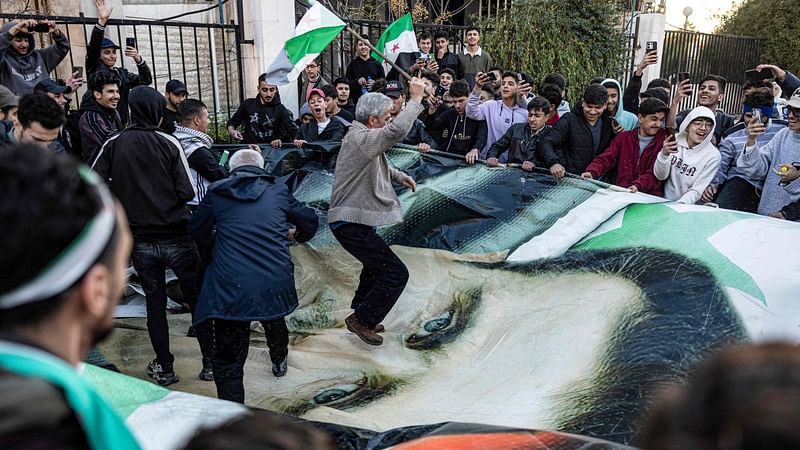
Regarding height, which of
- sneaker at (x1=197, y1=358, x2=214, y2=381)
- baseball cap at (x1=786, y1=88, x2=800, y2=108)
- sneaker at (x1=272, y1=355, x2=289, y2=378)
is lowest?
sneaker at (x1=197, y1=358, x2=214, y2=381)

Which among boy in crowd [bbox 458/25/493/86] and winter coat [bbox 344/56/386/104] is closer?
winter coat [bbox 344/56/386/104]

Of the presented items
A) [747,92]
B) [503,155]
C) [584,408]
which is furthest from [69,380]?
[747,92]

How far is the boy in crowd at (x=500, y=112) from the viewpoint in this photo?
591 centimetres

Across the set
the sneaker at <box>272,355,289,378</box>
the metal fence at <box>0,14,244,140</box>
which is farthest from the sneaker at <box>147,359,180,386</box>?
the metal fence at <box>0,14,244,140</box>

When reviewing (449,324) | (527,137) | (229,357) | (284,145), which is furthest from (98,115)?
(527,137)

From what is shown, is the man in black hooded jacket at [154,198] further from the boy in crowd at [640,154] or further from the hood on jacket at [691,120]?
the hood on jacket at [691,120]

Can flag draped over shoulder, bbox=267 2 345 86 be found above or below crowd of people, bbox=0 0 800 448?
above

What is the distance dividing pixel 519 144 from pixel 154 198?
Result: 9.14ft

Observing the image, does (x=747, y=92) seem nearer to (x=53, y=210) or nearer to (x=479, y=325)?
(x=479, y=325)

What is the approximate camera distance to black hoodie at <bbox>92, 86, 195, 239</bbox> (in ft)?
12.4

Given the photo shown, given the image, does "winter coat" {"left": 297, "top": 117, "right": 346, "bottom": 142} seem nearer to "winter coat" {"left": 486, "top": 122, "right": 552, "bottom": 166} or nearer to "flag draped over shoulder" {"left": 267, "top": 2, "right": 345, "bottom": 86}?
"flag draped over shoulder" {"left": 267, "top": 2, "right": 345, "bottom": 86}

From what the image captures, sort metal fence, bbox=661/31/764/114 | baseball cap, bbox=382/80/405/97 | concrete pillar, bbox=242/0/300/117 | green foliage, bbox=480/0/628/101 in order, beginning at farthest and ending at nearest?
metal fence, bbox=661/31/764/114 → green foliage, bbox=480/0/628/101 → concrete pillar, bbox=242/0/300/117 → baseball cap, bbox=382/80/405/97

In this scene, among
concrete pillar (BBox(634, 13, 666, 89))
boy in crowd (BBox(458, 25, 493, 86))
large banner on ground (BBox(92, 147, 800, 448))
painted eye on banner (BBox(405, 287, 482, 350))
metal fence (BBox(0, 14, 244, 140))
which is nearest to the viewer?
large banner on ground (BBox(92, 147, 800, 448))

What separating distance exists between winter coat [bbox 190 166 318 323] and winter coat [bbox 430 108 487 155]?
105 inches
